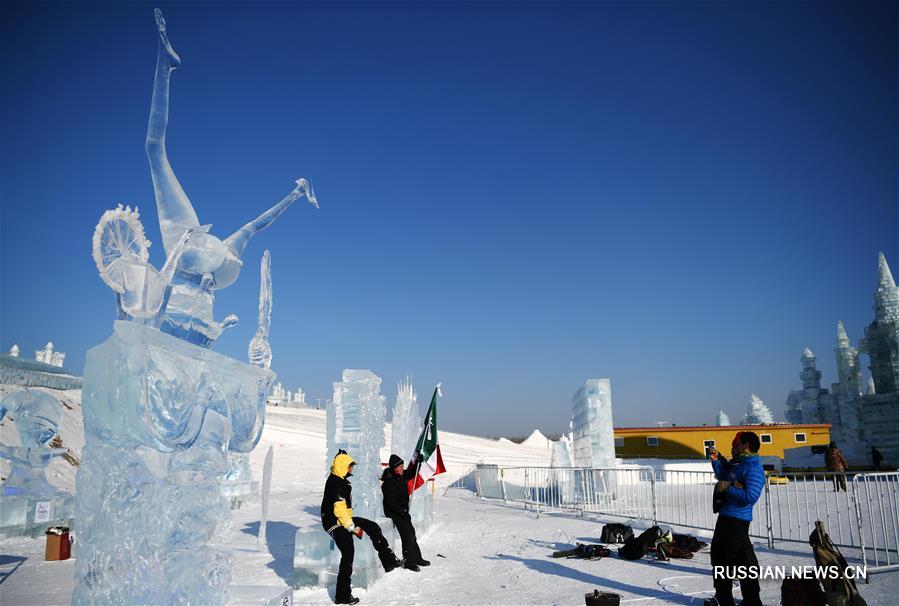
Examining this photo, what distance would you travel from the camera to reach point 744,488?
17.2ft

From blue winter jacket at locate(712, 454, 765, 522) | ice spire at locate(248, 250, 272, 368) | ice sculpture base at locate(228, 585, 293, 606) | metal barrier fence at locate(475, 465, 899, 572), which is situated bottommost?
metal barrier fence at locate(475, 465, 899, 572)

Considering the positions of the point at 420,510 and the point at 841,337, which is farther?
the point at 841,337

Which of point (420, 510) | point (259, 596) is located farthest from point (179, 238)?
point (420, 510)

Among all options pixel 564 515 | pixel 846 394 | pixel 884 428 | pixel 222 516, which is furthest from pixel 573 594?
pixel 846 394

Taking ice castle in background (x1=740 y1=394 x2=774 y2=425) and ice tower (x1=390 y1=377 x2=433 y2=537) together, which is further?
ice castle in background (x1=740 y1=394 x2=774 y2=425)

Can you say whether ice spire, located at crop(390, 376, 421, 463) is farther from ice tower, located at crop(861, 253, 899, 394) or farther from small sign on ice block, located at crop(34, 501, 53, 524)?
ice tower, located at crop(861, 253, 899, 394)

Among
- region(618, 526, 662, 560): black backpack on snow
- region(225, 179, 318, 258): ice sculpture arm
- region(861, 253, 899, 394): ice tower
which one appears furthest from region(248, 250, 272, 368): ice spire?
region(861, 253, 899, 394): ice tower

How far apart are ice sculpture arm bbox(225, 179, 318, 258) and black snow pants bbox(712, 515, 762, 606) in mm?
5513

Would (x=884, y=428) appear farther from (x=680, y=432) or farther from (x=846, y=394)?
(x=846, y=394)

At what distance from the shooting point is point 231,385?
4.46m

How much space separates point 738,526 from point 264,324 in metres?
4.97

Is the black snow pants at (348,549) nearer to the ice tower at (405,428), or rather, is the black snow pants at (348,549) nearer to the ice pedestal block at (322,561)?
the ice pedestal block at (322,561)

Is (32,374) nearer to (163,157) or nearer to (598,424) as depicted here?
(163,157)

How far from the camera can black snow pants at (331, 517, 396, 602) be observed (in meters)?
6.34
